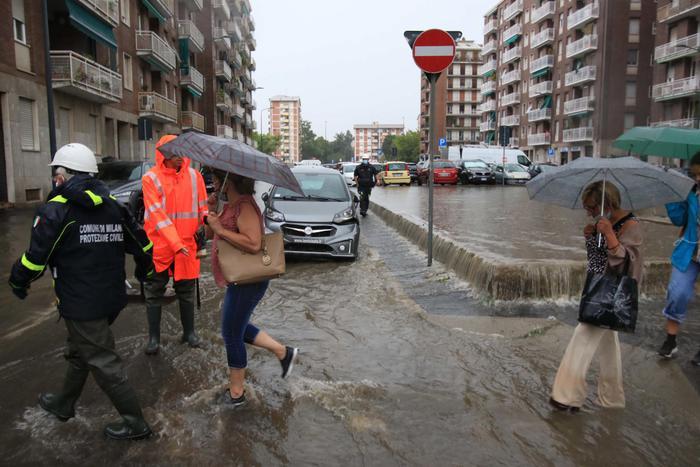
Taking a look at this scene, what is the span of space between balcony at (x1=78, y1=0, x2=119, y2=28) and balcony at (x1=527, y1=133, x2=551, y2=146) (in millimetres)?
50519

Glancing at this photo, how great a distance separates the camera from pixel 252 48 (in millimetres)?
94562

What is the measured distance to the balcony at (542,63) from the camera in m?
65.9

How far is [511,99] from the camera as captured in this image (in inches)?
3120

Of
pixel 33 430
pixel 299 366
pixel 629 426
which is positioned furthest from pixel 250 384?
pixel 629 426

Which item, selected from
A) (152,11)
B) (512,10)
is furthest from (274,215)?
(512,10)

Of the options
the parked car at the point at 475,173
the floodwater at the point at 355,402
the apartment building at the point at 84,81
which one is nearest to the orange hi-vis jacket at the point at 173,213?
the floodwater at the point at 355,402

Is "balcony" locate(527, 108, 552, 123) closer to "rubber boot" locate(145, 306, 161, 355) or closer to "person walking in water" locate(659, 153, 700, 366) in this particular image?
"person walking in water" locate(659, 153, 700, 366)

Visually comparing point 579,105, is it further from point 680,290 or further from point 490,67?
point 680,290

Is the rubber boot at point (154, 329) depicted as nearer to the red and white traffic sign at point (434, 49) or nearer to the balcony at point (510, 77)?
the red and white traffic sign at point (434, 49)

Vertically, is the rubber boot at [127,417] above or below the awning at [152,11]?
A: below

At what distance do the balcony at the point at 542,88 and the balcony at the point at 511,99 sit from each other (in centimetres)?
807

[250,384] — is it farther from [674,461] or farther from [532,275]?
[532,275]

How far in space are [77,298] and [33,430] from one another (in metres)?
1.02

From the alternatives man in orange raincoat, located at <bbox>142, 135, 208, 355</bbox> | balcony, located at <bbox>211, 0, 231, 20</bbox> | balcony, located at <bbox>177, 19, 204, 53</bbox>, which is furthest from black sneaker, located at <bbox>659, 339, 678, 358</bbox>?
balcony, located at <bbox>211, 0, 231, 20</bbox>
